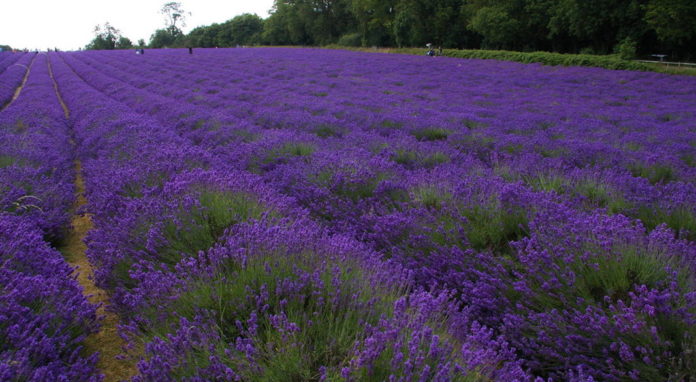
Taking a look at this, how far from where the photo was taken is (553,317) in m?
2.01

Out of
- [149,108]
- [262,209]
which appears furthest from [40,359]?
[149,108]

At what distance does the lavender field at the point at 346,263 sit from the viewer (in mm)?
1571

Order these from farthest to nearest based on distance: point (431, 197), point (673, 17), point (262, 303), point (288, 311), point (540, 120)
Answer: point (673, 17) → point (540, 120) → point (431, 197) → point (262, 303) → point (288, 311)

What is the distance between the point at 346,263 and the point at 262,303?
46 centimetres

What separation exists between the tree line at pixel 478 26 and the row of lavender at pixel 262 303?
24.7 meters

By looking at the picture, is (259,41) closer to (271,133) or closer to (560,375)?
(271,133)

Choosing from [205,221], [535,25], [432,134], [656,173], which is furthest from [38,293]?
[535,25]

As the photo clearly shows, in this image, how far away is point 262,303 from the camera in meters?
1.89

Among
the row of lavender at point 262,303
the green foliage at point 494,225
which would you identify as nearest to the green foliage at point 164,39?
the row of lavender at point 262,303

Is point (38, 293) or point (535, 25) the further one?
point (535, 25)

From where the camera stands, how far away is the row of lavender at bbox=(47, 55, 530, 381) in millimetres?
1450

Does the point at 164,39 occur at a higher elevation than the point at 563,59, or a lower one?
higher

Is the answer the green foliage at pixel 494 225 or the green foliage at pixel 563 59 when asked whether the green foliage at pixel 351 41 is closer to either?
the green foliage at pixel 563 59

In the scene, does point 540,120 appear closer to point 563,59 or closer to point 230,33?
point 563,59
